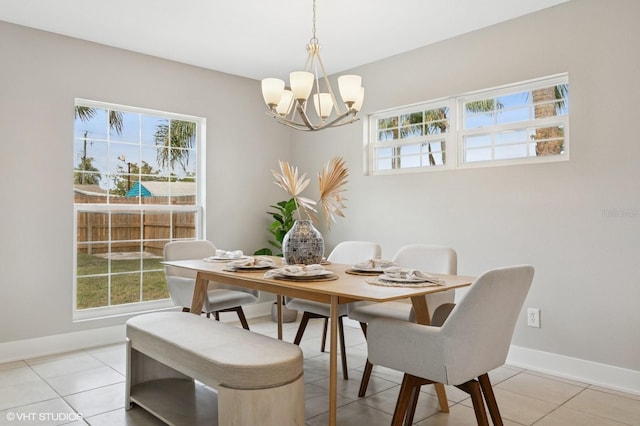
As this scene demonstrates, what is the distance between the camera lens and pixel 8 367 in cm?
327

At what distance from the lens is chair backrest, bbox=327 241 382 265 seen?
333cm

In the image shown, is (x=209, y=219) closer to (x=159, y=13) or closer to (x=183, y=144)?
(x=183, y=144)

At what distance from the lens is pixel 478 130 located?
12.2 feet

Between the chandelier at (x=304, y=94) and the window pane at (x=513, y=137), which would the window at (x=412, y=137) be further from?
the chandelier at (x=304, y=94)

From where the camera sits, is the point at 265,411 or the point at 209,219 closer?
the point at 265,411

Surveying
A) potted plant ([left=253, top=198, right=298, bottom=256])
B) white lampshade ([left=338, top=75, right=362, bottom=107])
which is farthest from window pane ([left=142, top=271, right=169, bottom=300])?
white lampshade ([left=338, top=75, right=362, bottom=107])

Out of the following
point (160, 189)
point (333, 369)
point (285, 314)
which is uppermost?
point (160, 189)

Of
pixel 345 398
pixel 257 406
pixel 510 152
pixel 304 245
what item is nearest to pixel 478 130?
pixel 510 152

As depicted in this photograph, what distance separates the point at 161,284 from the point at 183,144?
1.41 meters

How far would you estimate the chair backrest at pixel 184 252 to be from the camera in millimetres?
3490

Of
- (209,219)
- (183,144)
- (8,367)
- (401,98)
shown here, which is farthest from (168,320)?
(401,98)

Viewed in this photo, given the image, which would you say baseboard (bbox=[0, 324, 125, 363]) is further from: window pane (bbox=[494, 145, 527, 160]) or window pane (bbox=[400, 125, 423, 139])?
window pane (bbox=[494, 145, 527, 160])

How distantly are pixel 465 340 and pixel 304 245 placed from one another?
1151mm

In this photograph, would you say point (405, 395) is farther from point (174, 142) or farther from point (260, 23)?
point (174, 142)
